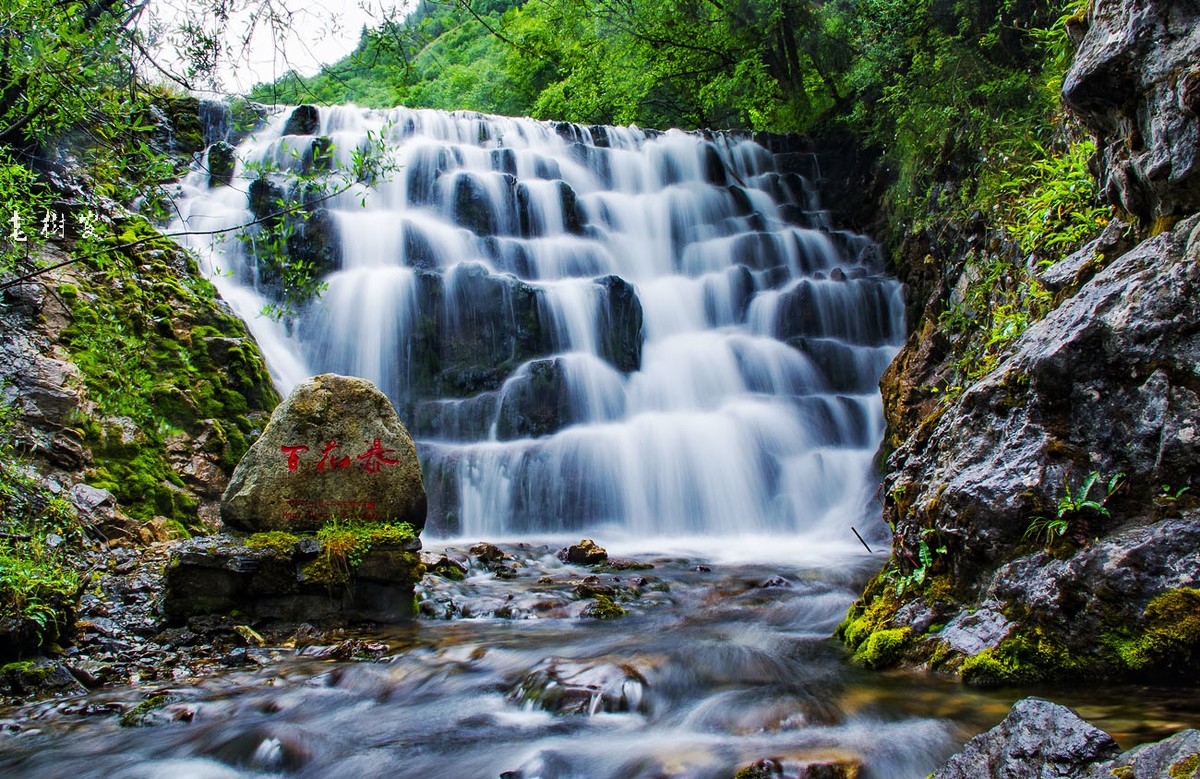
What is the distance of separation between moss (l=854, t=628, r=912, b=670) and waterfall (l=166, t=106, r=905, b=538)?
5.93m

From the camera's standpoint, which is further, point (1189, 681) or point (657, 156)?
point (657, 156)

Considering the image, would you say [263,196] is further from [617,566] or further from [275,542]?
[617,566]

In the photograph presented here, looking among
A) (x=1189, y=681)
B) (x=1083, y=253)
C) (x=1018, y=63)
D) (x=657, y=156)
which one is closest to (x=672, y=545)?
(x=1083, y=253)

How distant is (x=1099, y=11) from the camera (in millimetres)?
5105

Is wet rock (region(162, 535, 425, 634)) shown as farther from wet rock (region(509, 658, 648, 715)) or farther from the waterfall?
the waterfall

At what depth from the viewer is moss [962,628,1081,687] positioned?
11.8 feet

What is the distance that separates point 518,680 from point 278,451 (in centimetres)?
310

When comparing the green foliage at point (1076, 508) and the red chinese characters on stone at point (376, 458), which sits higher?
the red chinese characters on stone at point (376, 458)

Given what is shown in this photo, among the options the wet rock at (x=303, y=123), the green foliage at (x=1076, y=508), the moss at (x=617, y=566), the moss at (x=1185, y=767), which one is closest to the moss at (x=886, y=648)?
the green foliage at (x=1076, y=508)

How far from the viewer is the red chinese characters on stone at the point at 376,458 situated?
21.8 feet

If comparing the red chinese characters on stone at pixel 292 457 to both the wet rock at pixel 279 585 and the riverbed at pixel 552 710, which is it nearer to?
the wet rock at pixel 279 585

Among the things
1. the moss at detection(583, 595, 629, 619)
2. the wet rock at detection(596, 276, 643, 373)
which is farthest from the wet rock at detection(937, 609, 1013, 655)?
the wet rock at detection(596, 276, 643, 373)

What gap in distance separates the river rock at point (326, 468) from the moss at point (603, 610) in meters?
1.76

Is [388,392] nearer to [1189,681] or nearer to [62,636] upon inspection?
[62,636]
